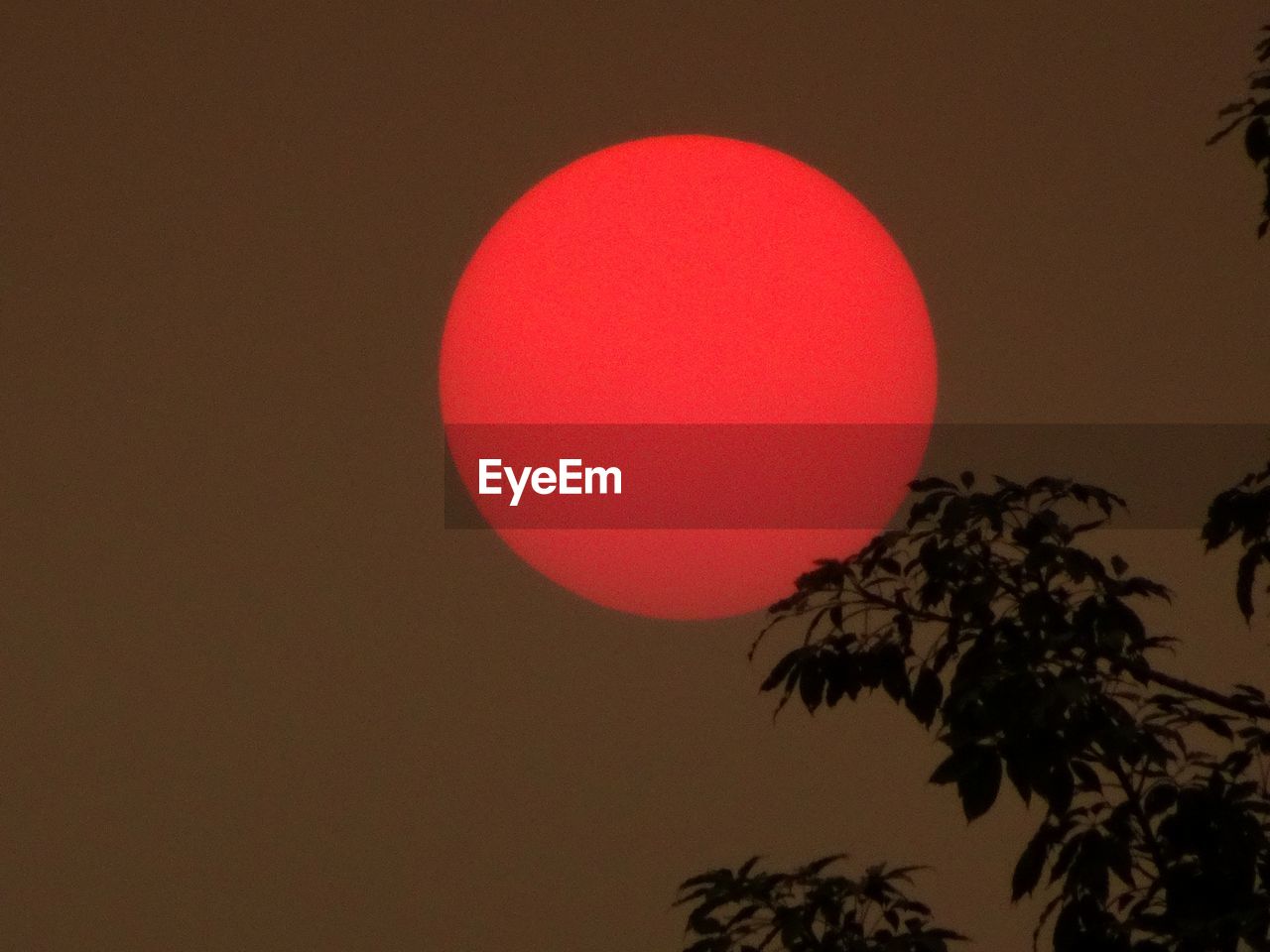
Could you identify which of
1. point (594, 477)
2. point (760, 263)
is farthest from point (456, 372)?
point (760, 263)

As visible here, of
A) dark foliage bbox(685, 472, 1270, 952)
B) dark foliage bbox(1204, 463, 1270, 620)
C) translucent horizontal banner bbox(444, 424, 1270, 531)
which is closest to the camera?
dark foliage bbox(685, 472, 1270, 952)

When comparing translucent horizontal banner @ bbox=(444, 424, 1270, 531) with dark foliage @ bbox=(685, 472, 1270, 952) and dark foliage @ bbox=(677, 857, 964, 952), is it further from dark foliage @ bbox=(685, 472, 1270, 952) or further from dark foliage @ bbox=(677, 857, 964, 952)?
dark foliage @ bbox=(677, 857, 964, 952)

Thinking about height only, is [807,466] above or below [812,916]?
above

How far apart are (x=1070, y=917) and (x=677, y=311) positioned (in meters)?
2.53

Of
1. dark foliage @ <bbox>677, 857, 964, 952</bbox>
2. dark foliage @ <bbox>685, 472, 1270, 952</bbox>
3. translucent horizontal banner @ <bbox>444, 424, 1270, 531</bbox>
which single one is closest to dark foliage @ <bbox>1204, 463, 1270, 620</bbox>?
dark foliage @ <bbox>685, 472, 1270, 952</bbox>

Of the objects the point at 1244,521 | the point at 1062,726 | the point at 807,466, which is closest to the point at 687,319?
the point at 807,466

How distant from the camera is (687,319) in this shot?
13.3 ft

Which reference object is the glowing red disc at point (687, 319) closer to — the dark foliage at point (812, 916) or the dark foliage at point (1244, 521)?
the dark foliage at point (812, 916)

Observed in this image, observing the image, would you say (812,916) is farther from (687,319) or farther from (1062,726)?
(687,319)

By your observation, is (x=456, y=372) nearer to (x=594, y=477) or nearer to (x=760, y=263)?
(x=594, y=477)

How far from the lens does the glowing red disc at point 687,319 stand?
13.1 feet

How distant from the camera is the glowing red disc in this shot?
400 centimetres

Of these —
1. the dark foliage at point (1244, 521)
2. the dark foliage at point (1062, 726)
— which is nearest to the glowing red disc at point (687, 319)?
the dark foliage at point (1062, 726)

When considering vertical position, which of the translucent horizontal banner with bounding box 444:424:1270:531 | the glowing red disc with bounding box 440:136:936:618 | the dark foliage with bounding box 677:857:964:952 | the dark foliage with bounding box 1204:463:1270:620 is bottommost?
the dark foliage with bounding box 677:857:964:952
